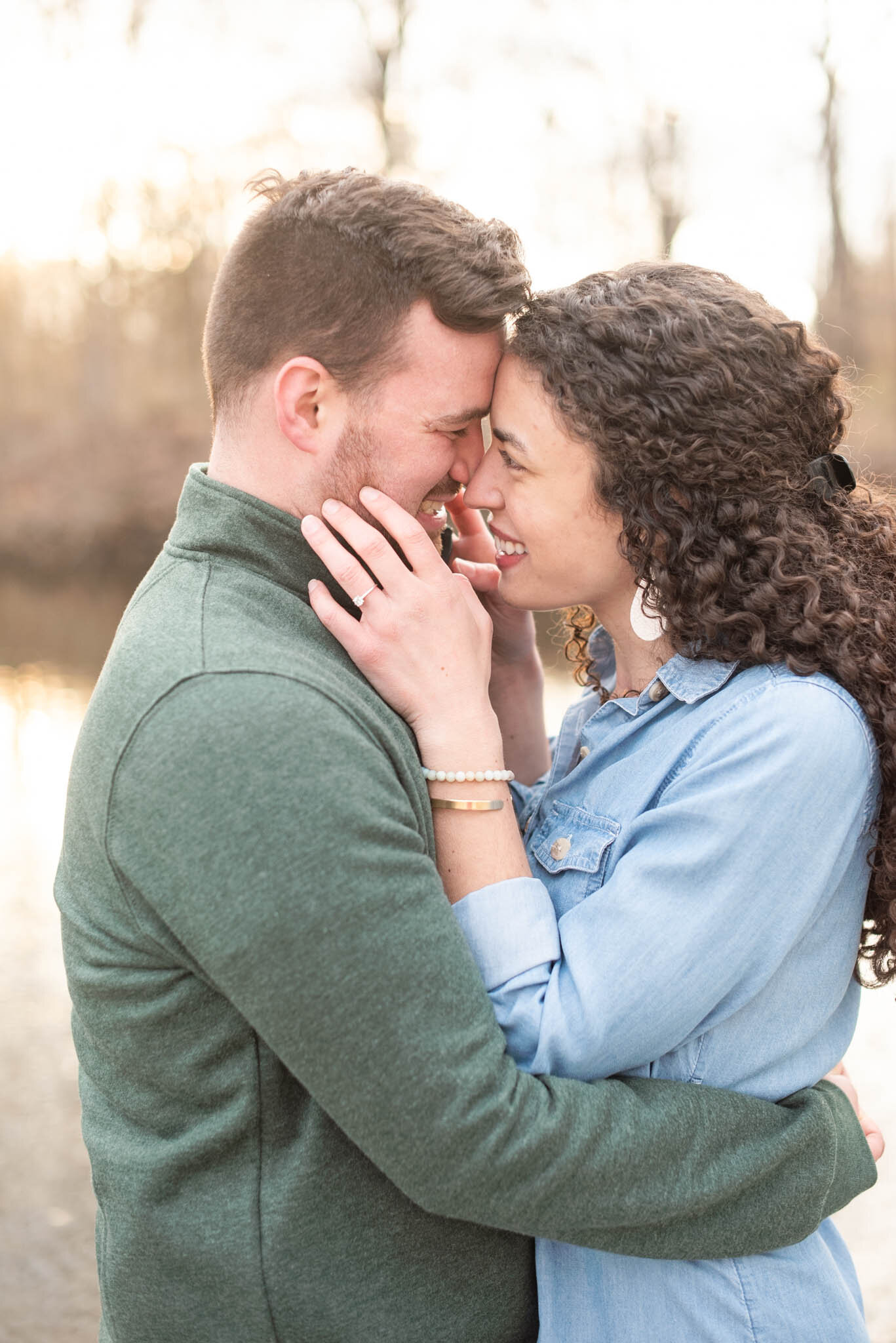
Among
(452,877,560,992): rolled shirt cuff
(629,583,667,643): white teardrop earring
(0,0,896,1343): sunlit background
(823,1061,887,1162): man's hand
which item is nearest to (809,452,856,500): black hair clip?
(629,583,667,643): white teardrop earring

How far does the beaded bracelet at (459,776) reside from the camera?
1646 mm

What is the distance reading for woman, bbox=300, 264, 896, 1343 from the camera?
1.48 meters

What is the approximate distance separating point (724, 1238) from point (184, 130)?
1460 centimetres

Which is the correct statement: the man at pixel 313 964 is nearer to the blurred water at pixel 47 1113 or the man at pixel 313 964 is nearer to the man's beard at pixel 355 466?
the man's beard at pixel 355 466

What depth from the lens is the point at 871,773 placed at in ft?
5.18

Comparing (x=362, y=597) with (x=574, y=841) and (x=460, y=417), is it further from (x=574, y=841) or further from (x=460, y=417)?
(x=574, y=841)

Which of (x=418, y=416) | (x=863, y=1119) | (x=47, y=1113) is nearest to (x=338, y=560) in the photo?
(x=418, y=416)

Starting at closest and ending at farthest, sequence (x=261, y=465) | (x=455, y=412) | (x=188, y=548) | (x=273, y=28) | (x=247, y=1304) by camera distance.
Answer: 1. (x=247, y=1304)
2. (x=188, y=548)
3. (x=261, y=465)
4. (x=455, y=412)
5. (x=273, y=28)

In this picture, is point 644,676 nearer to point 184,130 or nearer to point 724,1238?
point 724,1238

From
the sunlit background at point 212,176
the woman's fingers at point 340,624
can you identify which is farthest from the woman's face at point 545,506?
the sunlit background at point 212,176

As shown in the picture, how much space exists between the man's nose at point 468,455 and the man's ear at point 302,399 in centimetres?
28

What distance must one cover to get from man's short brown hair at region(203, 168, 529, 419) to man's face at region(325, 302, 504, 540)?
3cm

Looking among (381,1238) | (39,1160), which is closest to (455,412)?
(381,1238)

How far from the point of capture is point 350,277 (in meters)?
1.80
